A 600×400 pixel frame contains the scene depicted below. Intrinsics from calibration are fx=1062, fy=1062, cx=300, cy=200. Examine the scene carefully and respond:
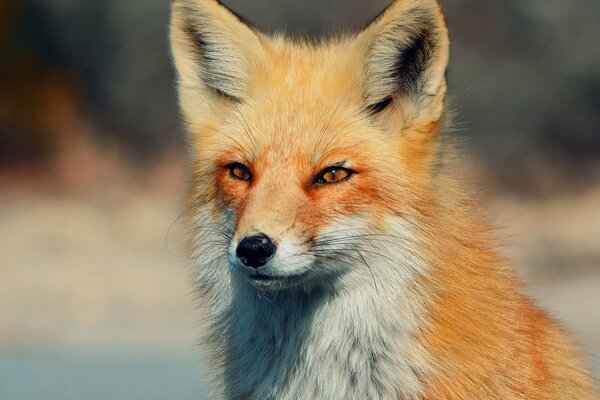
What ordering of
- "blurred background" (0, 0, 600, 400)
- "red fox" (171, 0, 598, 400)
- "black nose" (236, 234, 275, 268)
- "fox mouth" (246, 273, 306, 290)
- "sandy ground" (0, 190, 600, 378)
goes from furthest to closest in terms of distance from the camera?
"blurred background" (0, 0, 600, 400), "sandy ground" (0, 190, 600, 378), "red fox" (171, 0, 598, 400), "fox mouth" (246, 273, 306, 290), "black nose" (236, 234, 275, 268)

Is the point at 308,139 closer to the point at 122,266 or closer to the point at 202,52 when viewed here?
the point at 202,52

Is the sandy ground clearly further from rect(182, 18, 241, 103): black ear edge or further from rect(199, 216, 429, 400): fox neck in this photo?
rect(199, 216, 429, 400): fox neck

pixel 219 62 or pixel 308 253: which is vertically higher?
pixel 219 62

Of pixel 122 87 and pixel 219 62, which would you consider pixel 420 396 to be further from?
pixel 122 87

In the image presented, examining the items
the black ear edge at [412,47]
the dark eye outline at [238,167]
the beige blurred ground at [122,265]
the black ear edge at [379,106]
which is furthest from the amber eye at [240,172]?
the beige blurred ground at [122,265]

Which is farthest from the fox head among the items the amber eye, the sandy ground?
the sandy ground

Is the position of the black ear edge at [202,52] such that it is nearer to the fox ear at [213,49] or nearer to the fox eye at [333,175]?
the fox ear at [213,49]

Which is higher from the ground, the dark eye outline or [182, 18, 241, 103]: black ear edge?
[182, 18, 241, 103]: black ear edge

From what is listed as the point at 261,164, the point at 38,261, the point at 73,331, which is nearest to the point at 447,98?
the point at 261,164
